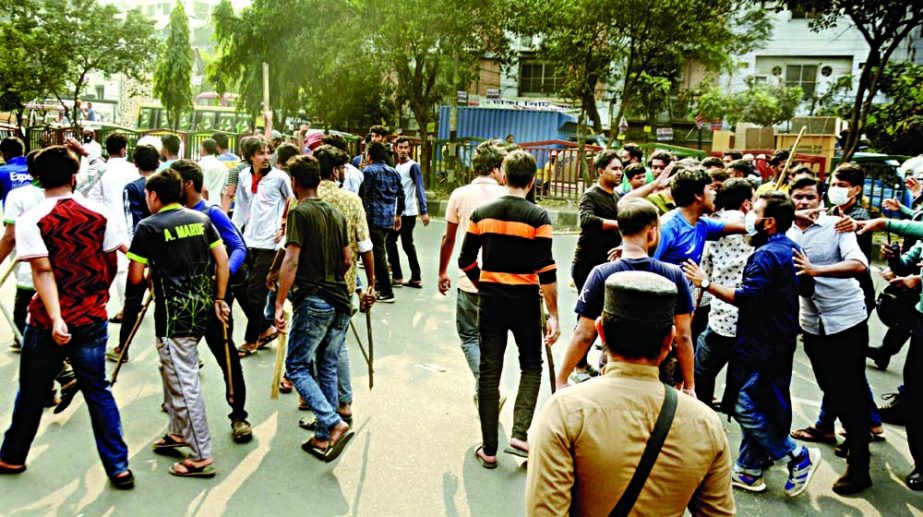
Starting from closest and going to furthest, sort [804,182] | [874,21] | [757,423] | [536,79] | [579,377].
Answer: [757,423], [804,182], [579,377], [874,21], [536,79]

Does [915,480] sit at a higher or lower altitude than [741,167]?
lower

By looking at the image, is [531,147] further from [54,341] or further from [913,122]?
[54,341]

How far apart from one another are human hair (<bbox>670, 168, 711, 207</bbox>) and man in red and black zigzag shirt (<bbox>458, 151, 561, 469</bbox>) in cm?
92

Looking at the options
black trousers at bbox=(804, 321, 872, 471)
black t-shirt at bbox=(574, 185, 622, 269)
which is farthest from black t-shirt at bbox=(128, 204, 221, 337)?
black trousers at bbox=(804, 321, 872, 471)

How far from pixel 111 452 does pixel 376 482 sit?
4.86ft

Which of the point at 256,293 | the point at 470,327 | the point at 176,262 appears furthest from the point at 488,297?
the point at 256,293

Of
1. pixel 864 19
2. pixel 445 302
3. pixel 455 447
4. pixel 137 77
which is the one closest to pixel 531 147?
pixel 864 19

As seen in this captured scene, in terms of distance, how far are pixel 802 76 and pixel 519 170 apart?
3083 cm

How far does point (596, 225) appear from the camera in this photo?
6.10 metres

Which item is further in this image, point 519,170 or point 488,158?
point 488,158

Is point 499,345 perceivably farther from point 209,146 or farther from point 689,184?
point 209,146

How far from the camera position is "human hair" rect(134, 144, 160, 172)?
245 inches

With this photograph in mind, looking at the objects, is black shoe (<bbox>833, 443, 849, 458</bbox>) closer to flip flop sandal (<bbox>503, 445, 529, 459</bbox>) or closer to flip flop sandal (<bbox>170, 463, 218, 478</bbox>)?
flip flop sandal (<bbox>503, 445, 529, 459</bbox>)

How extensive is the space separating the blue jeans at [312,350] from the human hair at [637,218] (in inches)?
75.4
